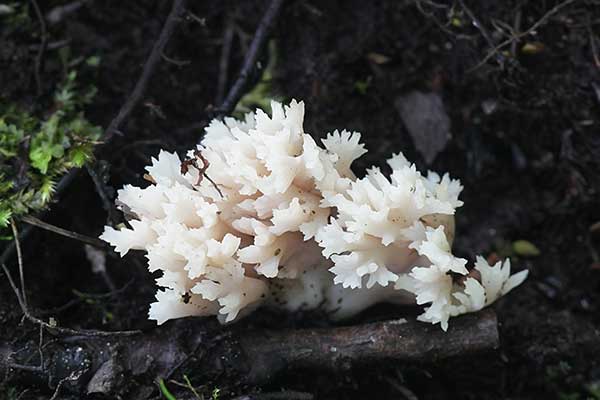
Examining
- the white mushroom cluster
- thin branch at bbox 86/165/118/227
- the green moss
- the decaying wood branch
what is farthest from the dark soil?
the white mushroom cluster

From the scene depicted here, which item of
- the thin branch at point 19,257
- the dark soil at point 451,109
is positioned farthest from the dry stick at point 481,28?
the thin branch at point 19,257

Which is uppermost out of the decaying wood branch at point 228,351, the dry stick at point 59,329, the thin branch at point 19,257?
the thin branch at point 19,257

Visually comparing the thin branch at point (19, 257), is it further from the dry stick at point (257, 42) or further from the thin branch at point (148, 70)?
the dry stick at point (257, 42)

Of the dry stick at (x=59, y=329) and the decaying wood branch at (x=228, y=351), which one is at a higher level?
the dry stick at (x=59, y=329)

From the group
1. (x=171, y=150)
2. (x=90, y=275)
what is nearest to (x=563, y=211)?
(x=171, y=150)

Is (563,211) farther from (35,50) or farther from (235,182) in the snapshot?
(35,50)

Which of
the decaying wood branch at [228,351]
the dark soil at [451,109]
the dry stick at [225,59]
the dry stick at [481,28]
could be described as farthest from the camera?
Result: the dry stick at [225,59]
